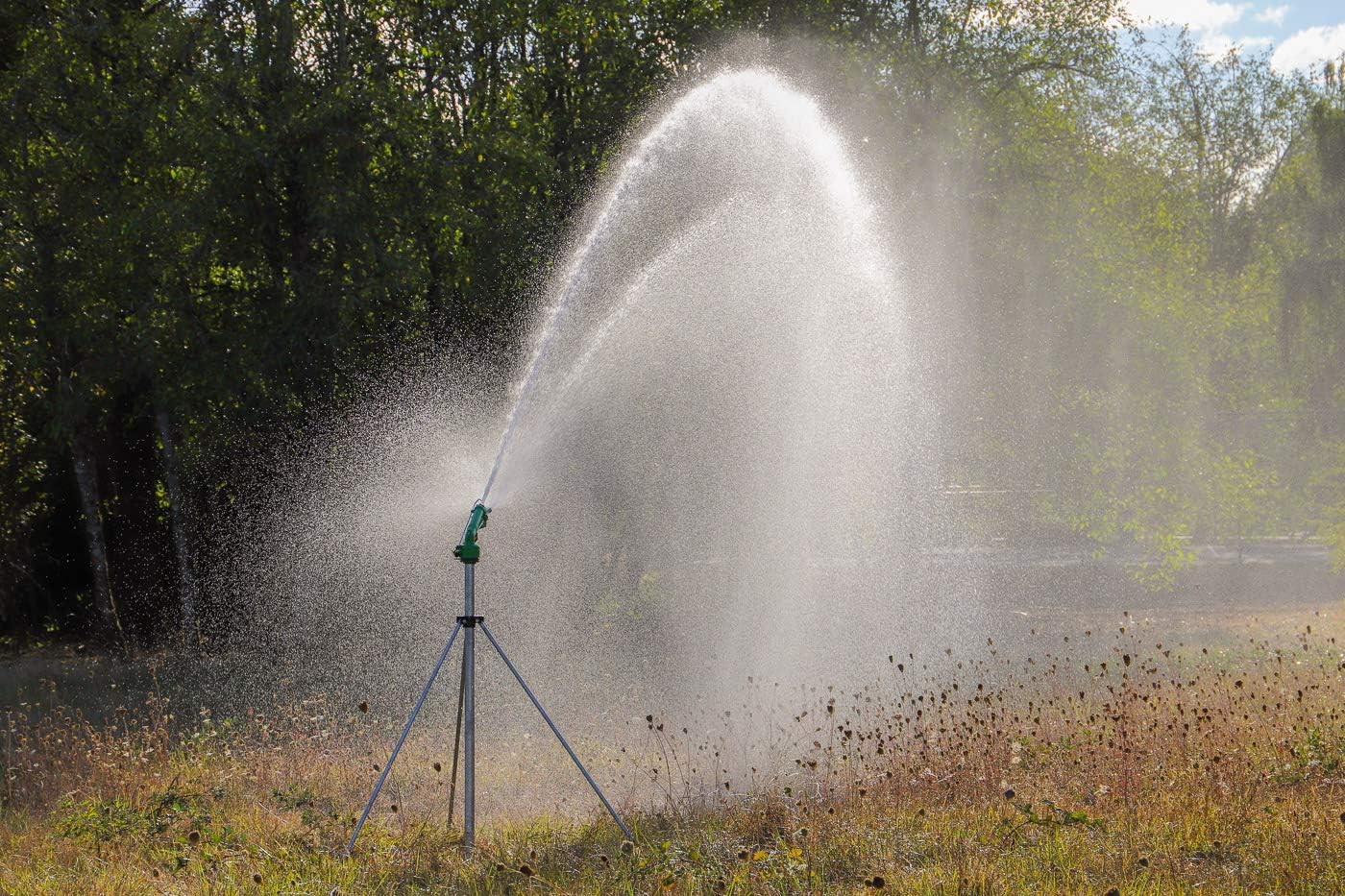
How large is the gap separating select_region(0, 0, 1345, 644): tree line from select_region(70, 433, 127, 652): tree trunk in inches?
2.2

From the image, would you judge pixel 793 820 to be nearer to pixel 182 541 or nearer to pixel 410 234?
pixel 410 234

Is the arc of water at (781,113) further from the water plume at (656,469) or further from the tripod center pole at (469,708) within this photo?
the tripod center pole at (469,708)

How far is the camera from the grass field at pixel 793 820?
5137 mm

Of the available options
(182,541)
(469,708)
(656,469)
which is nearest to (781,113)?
(656,469)

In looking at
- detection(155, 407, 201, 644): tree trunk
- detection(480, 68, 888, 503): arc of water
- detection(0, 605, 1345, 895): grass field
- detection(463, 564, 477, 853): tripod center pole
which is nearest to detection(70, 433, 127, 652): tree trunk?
detection(155, 407, 201, 644): tree trunk

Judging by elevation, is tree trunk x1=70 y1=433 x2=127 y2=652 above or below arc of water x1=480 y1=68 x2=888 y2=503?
below

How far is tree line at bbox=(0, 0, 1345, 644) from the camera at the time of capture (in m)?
12.7

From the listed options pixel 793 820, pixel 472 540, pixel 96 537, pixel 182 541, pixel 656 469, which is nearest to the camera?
pixel 472 540

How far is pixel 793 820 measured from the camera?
19.4 feet

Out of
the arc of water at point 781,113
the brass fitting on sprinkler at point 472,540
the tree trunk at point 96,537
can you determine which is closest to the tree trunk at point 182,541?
the tree trunk at point 96,537

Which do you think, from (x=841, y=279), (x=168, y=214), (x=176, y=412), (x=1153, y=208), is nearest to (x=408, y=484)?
(x=176, y=412)

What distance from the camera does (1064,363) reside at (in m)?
17.9

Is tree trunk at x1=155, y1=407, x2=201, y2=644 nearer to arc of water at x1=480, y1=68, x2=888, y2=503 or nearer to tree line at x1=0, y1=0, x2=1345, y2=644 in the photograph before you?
tree line at x1=0, y1=0, x2=1345, y2=644

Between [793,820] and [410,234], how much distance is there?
363 inches
